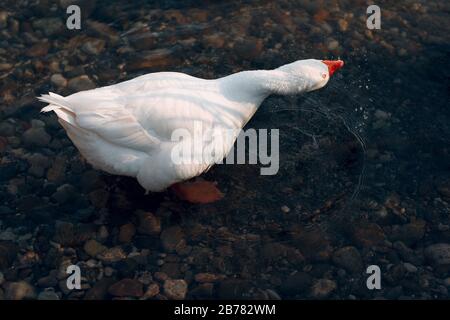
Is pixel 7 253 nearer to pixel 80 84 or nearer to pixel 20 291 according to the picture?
pixel 20 291

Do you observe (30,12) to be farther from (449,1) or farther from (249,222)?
(449,1)

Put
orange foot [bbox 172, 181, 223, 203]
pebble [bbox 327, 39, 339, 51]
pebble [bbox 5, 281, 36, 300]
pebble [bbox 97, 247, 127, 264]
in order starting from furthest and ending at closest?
pebble [bbox 327, 39, 339, 51] < orange foot [bbox 172, 181, 223, 203] < pebble [bbox 97, 247, 127, 264] < pebble [bbox 5, 281, 36, 300]

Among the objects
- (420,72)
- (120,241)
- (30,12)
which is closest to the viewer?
(120,241)

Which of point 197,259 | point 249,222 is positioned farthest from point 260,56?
point 197,259

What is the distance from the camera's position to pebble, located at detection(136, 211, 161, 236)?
4.89m

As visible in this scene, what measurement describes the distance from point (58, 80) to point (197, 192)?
2043mm

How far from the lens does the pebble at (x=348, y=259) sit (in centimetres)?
468

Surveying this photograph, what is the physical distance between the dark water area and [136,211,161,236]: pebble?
0.01 meters

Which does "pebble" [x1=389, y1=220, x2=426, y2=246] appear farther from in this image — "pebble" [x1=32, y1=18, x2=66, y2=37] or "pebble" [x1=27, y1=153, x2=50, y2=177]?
"pebble" [x1=32, y1=18, x2=66, y2=37]

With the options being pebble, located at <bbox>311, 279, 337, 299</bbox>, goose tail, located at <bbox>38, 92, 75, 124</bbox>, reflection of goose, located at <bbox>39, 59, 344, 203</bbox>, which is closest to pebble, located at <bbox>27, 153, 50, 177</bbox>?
reflection of goose, located at <bbox>39, 59, 344, 203</bbox>

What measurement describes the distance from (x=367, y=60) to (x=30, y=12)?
3.74 metres

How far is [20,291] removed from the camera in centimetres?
446

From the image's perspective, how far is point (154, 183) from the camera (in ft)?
15.1

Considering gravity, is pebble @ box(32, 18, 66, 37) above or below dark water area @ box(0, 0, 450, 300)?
above
